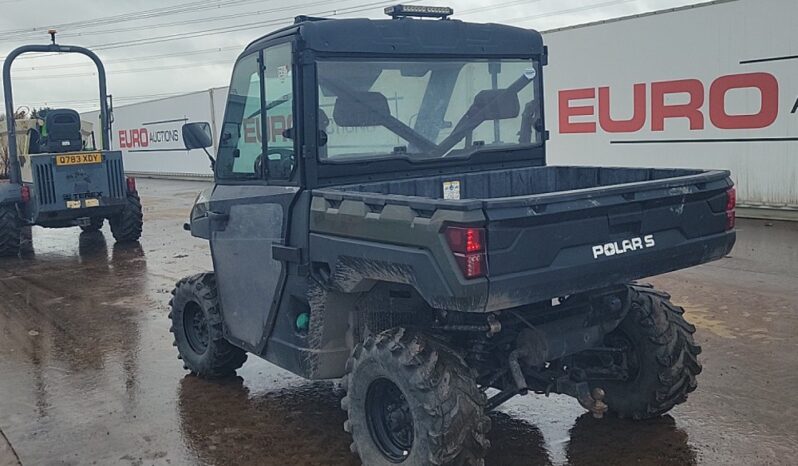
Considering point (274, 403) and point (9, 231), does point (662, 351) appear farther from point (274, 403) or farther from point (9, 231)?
point (9, 231)

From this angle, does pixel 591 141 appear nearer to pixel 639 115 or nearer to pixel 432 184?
pixel 639 115

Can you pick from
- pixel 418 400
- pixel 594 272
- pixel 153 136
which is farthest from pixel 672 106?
pixel 153 136

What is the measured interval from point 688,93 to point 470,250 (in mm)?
10667

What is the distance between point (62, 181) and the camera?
12141 millimetres

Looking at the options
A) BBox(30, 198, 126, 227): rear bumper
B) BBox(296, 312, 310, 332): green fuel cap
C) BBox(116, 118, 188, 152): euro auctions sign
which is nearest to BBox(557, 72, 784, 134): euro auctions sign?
BBox(30, 198, 126, 227): rear bumper

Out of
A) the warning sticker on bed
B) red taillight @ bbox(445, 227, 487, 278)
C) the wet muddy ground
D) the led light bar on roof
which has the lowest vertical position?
the wet muddy ground

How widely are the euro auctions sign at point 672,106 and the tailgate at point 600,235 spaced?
870 cm

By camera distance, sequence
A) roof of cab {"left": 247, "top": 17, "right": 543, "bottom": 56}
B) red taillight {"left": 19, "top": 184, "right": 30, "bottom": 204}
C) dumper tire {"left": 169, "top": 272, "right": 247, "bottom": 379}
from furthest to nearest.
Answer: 1. red taillight {"left": 19, "top": 184, "right": 30, "bottom": 204}
2. dumper tire {"left": 169, "top": 272, "right": 247, "bottom": 379}
3. roof of cab {"left": 247, "top": 17, "right": 543, "bottom": 56}

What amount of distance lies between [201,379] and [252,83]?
2281 millimetres

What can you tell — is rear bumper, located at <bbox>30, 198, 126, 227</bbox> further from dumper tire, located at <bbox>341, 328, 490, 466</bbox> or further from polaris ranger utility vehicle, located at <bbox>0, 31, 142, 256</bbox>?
dumper tire, located at <bbox>341, 328, 490, 466</bbox>

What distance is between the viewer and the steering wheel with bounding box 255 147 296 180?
4.48m

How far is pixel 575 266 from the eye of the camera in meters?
3.60

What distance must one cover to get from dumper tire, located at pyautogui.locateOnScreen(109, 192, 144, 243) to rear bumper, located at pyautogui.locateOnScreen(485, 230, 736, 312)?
10668 mm

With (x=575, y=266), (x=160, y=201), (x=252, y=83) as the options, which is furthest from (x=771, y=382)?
(x=160, y=201)
